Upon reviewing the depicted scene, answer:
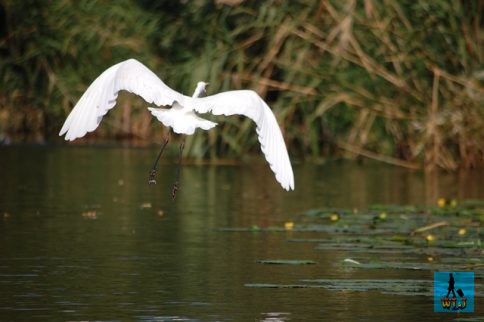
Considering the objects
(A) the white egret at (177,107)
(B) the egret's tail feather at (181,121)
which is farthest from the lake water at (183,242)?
(B) the egret's tail feather at (181,121)

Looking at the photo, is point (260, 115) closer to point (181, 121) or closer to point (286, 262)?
point (181, 121)

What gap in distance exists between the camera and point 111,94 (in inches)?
449

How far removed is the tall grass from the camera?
23453mm

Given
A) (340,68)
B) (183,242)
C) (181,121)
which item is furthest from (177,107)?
(340,68)

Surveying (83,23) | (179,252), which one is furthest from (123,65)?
(83,23)

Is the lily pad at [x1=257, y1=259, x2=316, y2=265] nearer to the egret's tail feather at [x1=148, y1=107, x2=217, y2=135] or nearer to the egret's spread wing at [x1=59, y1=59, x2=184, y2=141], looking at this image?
the egret's tail feather at [x1=148, y1=107, x2=217, y2=135]

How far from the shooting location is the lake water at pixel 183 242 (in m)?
10.1

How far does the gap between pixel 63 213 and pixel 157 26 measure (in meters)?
9.19

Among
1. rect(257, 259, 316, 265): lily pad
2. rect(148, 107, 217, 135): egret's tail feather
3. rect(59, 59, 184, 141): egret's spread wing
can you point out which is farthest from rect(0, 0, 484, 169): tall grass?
rect(59, 59, 184, 141): egret's spread wing

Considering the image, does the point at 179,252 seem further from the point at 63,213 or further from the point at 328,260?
the point at 63,213

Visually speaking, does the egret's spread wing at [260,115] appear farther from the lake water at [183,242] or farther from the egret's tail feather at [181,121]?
the lake water at [183,242]

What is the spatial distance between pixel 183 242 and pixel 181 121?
101 inches

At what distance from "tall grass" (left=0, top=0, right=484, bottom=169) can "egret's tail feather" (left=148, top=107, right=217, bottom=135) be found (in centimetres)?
1132

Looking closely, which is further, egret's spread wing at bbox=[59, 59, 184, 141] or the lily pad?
the lily pad
